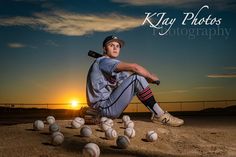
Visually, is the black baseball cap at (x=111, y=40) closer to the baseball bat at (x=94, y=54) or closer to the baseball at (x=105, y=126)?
the baseball bat at (x=94, y=54)

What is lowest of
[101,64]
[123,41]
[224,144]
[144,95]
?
[224,144]

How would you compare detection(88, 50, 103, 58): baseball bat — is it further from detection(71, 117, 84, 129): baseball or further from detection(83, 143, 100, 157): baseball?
detection(83, 143, 100, 157): baseball

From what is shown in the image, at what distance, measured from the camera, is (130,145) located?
7.41m

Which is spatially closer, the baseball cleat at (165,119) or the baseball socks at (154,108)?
the baseball socks at (154,108)

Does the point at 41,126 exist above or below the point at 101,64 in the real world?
below

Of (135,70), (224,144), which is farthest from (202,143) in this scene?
(135,70)

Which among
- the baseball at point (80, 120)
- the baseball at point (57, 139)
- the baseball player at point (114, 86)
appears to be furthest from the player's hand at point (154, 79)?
the baseball at point (57, 139)

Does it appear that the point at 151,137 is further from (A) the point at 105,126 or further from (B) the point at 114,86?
(B) the point at 114,86

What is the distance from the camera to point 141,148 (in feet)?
23.9

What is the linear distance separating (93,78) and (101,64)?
1.17ft

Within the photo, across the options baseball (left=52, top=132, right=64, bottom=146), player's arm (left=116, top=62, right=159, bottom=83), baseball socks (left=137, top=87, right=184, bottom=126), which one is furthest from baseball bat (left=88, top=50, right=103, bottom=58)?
baseball (left=52, top=132, right=64, bottom=146)

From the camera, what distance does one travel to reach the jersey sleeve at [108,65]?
8.02 metres

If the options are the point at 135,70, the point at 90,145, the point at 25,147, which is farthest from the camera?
the point at 135,70

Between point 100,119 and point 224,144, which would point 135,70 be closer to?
point 100,119
